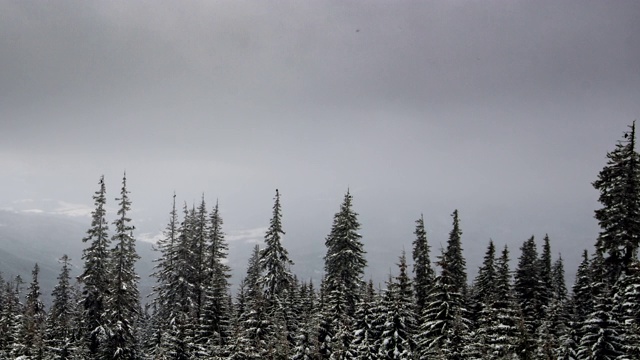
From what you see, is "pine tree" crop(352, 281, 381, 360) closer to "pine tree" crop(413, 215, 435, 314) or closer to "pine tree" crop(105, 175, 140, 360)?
"pine tree" crop(413, 215, 435, 314)

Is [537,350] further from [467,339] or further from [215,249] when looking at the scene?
[215,249]

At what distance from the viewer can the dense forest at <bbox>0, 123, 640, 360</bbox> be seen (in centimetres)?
2614

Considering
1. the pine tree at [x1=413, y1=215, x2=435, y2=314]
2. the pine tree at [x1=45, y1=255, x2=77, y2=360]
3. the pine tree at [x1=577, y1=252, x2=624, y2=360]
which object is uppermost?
the pine tree at [x1=413, y1=215, x2=435, y2=314]

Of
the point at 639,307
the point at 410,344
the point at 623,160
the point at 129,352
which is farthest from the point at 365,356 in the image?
the point at 129,352

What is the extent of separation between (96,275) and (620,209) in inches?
1696

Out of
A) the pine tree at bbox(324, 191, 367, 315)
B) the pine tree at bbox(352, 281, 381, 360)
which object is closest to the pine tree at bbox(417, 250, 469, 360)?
the pine tree at bbox(352, 281, 381, 360)

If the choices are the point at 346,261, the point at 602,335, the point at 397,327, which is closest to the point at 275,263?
the point at 346,261

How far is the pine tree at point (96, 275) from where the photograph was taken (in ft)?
138

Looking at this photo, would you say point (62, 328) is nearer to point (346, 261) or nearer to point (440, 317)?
point (346, 261)

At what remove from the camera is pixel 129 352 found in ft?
146

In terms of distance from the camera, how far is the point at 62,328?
48500mm

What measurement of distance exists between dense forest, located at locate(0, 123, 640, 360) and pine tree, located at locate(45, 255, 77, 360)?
0.20 m

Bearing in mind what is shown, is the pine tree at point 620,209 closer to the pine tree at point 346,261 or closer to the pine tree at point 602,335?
the pine tree at point 602,335

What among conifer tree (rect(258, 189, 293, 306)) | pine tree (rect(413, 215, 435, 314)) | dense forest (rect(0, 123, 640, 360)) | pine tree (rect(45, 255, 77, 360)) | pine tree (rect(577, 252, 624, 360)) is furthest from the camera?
conifer tree (rect(258, 189, 293, 306))
